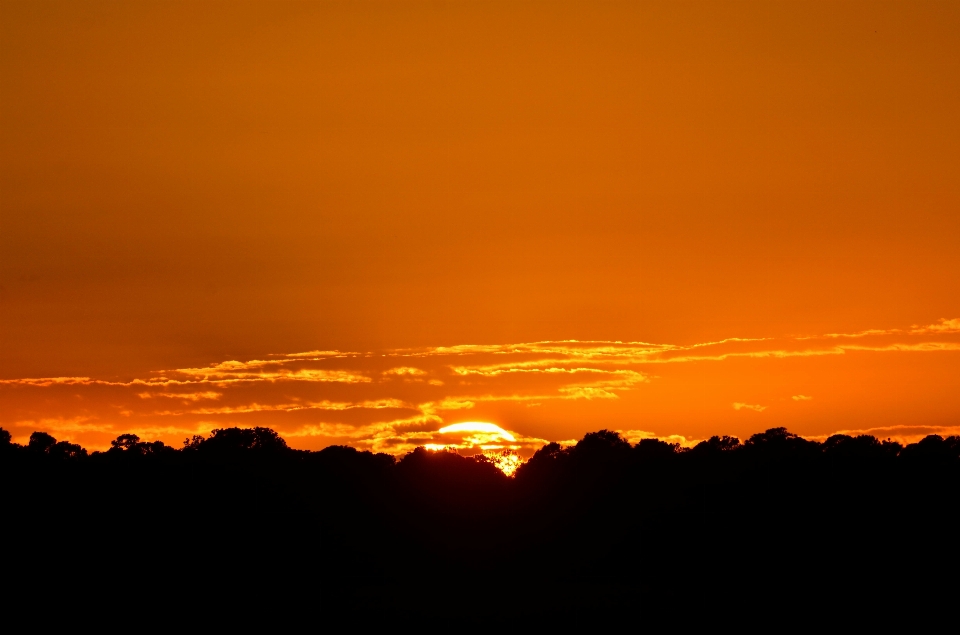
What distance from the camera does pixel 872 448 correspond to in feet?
490

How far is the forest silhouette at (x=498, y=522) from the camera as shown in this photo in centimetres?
10825

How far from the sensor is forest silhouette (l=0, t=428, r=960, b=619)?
10825cm

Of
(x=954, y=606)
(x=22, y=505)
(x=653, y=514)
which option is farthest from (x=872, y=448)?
(x=22, y=505)

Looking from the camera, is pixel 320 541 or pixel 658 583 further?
pixel 320 541

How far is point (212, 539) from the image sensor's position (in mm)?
128250

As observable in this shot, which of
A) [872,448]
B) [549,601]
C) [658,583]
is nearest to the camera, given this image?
[549,601]

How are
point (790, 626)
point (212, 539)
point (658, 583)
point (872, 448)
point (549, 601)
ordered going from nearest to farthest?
point (790, 626) < point (549, 601) < point (658, 583) < point (212, 539) < point (872, 448)

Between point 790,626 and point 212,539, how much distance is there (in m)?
61.9

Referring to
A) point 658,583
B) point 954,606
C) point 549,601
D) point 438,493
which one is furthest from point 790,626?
point 438,493

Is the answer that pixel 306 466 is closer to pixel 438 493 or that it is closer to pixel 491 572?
pixel 438 493

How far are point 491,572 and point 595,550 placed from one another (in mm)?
11333

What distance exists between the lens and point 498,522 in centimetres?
15312

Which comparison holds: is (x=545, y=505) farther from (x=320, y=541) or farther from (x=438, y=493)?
(x=320, y=541)

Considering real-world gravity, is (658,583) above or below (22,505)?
below
